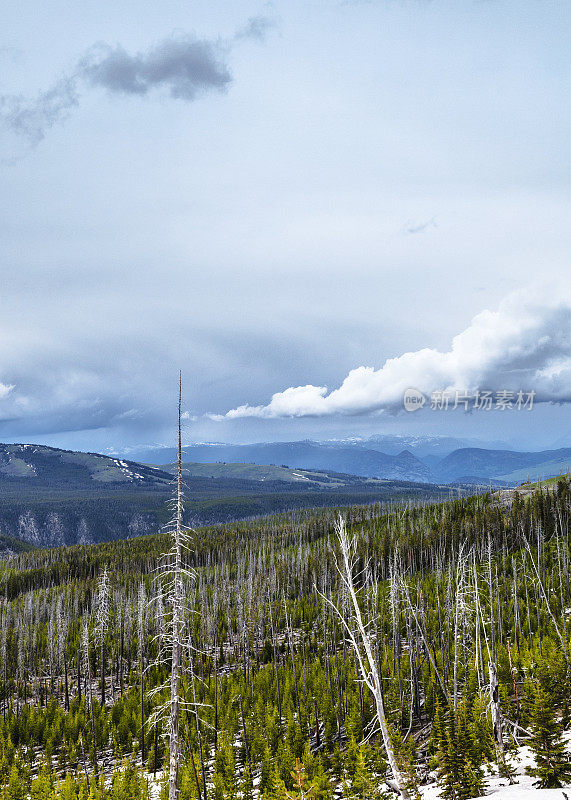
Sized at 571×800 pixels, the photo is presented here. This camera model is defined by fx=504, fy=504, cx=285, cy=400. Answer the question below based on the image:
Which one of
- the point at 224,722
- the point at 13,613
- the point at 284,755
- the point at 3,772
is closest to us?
the point at 284,755

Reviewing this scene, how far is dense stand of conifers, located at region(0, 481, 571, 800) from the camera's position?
34.9 m

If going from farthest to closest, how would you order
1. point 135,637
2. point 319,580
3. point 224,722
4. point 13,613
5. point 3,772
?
point 13,613, point 319,580, point 135,637, point 224,722, point 3,772

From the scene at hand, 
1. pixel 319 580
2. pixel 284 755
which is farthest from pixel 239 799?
pixel 319 580

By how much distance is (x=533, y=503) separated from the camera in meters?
144

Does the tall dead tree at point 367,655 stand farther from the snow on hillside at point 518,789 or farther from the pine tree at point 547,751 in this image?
the pine tree at point 547,751

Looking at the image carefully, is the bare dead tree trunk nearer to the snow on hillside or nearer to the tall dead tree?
the tall dead tree

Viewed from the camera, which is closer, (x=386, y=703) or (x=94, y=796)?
(x=94, y=796)

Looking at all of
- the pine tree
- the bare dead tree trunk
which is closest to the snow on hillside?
the pine tree

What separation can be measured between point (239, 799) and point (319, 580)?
3848 inches

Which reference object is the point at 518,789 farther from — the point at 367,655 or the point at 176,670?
the point at 176,670

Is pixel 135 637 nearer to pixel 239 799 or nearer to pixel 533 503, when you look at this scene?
pixel 239 799

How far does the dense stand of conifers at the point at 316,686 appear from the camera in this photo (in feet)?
115

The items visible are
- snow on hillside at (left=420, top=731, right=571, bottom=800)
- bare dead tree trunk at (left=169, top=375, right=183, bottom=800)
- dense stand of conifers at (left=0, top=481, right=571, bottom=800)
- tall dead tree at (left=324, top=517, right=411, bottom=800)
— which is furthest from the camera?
dense stand of conifers at (left=0, top=481, right=571, bottom=800)

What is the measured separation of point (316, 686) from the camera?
6525 centimetres
